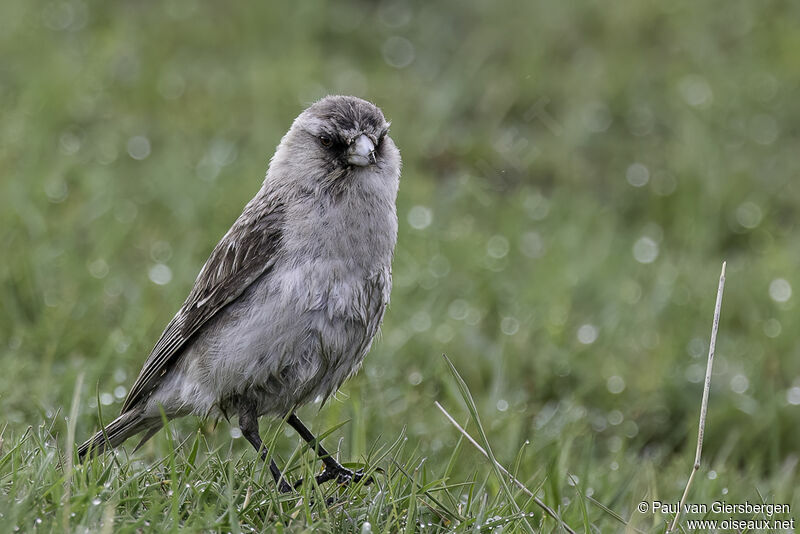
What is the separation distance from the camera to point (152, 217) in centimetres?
674

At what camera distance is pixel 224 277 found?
4.20 m

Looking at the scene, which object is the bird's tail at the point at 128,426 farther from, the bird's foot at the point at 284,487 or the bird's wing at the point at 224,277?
the bird's foot at the point at 284,487

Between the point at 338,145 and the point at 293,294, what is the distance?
0.65m

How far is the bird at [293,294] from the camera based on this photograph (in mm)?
3994

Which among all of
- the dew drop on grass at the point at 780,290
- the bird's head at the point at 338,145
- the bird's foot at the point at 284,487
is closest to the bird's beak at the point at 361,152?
the bird's head at the point at 338,145

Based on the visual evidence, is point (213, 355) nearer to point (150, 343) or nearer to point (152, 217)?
point (150, 343)

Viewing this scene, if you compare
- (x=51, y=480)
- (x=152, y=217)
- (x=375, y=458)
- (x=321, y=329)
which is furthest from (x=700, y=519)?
(x=152, y=217)

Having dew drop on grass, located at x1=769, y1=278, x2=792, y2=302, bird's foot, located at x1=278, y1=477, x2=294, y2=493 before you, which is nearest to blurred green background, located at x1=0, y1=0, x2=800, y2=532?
dew drop on grass, located at x1=769, y1=278, x2=792, y2=302

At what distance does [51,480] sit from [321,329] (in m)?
1.14

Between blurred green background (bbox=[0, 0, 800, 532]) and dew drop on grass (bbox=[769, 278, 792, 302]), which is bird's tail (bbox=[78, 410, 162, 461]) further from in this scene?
dew drop on grass (bbox=[769, 278, 792, 302])

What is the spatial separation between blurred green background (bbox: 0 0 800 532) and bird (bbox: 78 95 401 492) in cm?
43

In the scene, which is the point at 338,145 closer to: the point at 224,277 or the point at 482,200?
the point at 224,277

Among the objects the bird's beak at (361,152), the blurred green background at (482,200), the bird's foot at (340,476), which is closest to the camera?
the bird's foot at (340,476)

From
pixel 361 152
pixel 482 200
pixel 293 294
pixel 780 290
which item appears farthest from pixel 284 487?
pixel 780 290
